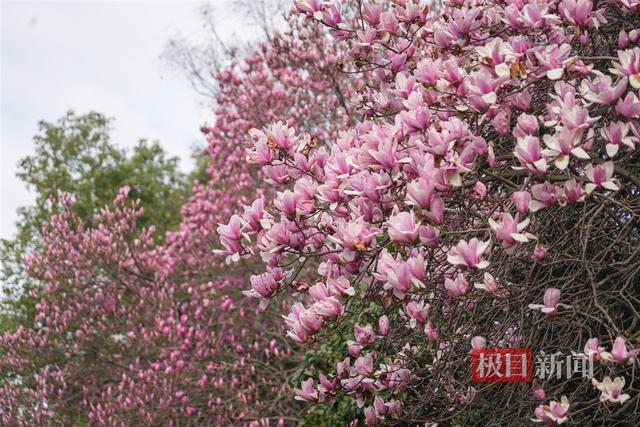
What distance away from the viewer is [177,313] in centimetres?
796

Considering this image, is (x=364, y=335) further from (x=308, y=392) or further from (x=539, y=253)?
(x=539, y=253)

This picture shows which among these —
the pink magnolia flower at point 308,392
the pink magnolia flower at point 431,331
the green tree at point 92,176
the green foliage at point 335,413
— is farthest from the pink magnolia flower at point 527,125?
the green tree at point 92,176

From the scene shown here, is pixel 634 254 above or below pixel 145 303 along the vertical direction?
below

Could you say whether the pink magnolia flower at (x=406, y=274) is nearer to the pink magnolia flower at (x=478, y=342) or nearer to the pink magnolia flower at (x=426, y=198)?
the pink magnolia flower at (x=426, y=198)

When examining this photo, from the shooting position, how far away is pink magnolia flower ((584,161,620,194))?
2.29 metres

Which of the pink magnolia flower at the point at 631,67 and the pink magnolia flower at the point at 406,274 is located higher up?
the pink magnolia flower at the point at 631,67

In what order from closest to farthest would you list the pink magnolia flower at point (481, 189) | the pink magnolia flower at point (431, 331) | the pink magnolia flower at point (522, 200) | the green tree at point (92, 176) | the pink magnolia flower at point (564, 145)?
the pink magnolia flower at point (564, 145)
the pink magnolia flower at point (522, 200)
the pink magnolia flower at point (481, 189)
the pink magnolia flower at point (431, 331)
the green tree at point (92, 176)

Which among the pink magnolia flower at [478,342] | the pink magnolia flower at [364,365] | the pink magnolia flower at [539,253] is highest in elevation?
the pink magnolia flower at [539,253]

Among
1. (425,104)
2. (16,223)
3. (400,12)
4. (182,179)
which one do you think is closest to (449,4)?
(400,12)

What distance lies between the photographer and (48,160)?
15156 mm

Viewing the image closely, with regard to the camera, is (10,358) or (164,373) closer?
(164,373)

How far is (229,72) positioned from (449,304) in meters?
6.57

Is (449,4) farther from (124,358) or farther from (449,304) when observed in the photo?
(124,358)

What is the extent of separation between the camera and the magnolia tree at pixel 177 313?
284 inches
